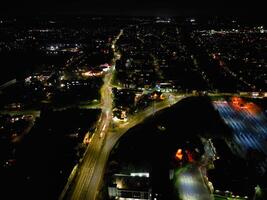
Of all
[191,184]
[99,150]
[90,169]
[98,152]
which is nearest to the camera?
[191,184]

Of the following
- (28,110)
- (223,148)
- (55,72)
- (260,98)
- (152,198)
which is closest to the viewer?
(152,198)

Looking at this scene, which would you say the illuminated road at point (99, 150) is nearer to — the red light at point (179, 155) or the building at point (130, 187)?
the building at point (130, 187)

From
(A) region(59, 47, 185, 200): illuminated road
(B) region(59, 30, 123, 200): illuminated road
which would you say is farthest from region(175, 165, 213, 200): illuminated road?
(B) region(59, 30, 123, 200): illuminated road

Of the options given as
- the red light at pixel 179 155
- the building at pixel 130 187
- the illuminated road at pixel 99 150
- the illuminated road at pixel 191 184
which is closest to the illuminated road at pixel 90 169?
the illuminated road at pixel 99 150

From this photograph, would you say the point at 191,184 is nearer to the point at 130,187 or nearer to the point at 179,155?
the point at 179,155

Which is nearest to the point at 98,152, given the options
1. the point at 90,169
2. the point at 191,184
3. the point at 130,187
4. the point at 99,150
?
the point at 99,150

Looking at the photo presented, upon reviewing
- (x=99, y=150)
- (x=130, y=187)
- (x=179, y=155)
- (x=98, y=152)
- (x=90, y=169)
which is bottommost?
(x=130, y=187)

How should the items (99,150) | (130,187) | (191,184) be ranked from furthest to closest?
1. (99,150)
2. (191,184)
3. (130,187)

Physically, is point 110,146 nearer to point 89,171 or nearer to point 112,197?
point 89,171

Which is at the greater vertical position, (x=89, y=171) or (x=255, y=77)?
(x=255, y=77)

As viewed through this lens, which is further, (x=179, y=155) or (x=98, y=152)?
(x=98, y=152)

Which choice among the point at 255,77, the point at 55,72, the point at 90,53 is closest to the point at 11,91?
the point at 55,72
